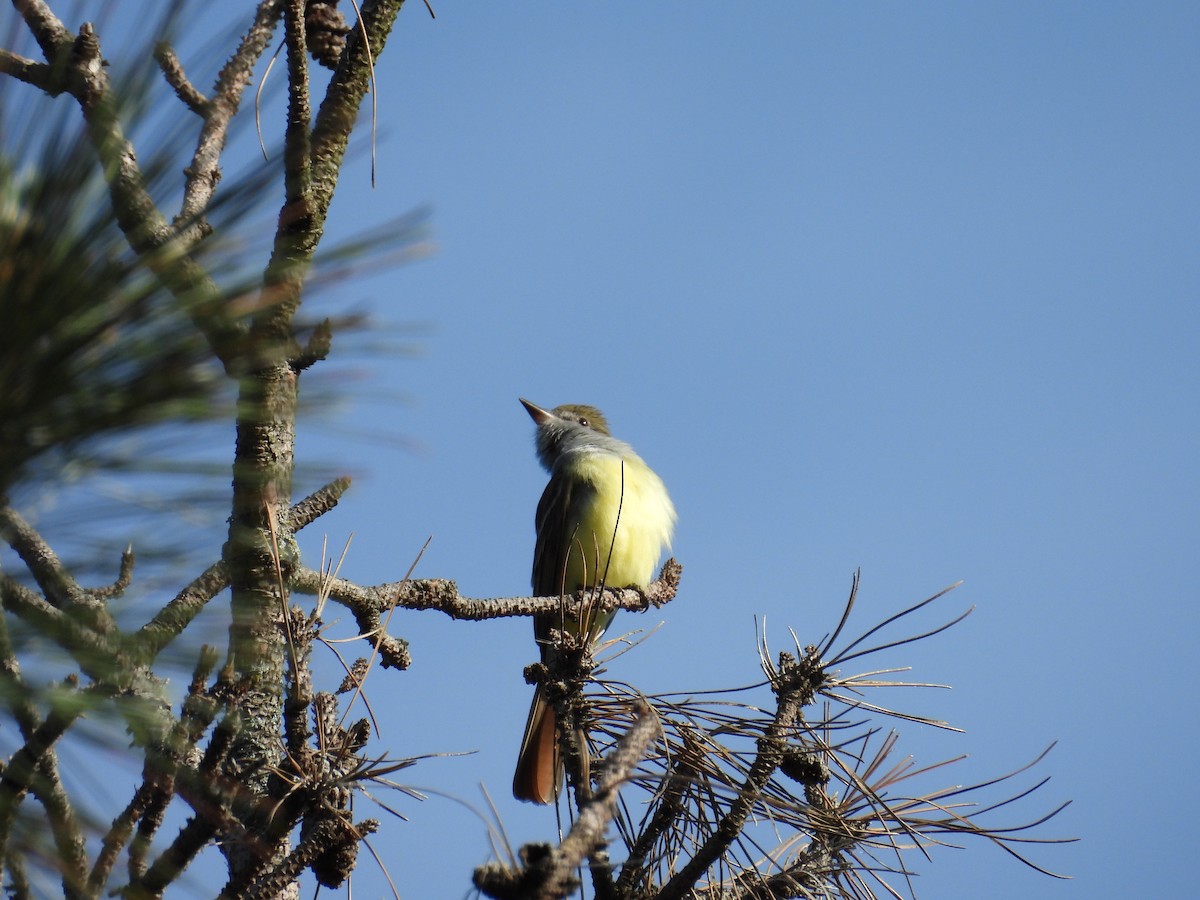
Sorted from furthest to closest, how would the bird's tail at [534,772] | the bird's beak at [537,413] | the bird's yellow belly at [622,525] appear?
1. the bird's beak at [537,413]
2. the bird's yellow belly at [622,525]
3. the bird's tail at [534,772]

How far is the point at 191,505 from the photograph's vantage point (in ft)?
6.11

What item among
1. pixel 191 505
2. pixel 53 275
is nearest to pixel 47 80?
pixel 53 275

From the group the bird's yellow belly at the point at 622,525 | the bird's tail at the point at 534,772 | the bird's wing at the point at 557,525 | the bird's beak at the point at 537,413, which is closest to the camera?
the bird's tail at the point at 534,772

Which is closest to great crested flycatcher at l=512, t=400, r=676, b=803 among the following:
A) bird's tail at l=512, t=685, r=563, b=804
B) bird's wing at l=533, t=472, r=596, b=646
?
bird's wing at l=533, t=472, r=596, b=646

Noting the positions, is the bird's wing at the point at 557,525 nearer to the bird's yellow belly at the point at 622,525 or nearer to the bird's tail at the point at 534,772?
the bird's yellow belly at the point at 622,525

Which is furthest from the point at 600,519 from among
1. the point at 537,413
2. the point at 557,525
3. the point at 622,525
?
the point at 537,413

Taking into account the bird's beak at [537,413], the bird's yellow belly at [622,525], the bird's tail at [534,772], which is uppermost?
the bird's beak at [537,413]

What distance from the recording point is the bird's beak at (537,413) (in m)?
9.15

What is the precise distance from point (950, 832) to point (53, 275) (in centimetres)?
253

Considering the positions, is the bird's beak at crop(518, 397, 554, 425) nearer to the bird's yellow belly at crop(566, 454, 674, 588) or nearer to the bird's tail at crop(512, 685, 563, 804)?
→ the bird's yellow belly at crop(566, 454, 674, 588)

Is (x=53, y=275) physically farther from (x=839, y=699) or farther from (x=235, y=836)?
(x=839, y=699)

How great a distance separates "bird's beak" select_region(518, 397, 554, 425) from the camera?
915 cm

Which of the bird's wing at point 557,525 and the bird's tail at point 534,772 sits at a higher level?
the bird's wing at point 557,525

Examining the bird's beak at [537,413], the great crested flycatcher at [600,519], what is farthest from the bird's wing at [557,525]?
the bird's beak at [537,413]
